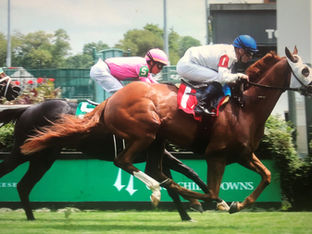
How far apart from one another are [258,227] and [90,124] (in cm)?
205

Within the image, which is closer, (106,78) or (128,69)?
(128,69)

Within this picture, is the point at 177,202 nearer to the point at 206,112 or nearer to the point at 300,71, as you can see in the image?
the point at 206,112

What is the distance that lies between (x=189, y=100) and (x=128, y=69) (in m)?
1.54

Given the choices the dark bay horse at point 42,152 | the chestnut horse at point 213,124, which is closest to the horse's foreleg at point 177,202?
the dark bay horse at point 42,152

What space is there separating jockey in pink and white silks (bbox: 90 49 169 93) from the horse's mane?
4.12 feet

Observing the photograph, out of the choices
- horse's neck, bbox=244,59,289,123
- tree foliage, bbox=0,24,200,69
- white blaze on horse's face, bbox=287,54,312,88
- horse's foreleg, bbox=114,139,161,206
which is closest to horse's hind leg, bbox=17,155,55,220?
horse's foreleg, bbox=114,139,161,206

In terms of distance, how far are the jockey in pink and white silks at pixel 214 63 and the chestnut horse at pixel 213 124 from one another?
0.20 metres

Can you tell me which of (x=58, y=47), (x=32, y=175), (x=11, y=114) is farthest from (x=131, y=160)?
(x=58, y=47)

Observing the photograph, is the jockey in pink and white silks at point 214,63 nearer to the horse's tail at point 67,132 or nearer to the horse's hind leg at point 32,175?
the horse's tail at point 67,132

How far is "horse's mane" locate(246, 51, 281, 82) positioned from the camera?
228 inches

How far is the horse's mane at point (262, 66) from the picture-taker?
5781mm

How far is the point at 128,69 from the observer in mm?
6816

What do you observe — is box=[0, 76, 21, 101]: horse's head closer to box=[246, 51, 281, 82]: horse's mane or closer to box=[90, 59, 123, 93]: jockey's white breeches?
box=[90, 59, 123, 93]: jockey's white breeches

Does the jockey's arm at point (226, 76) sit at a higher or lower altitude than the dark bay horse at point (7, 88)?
higher
